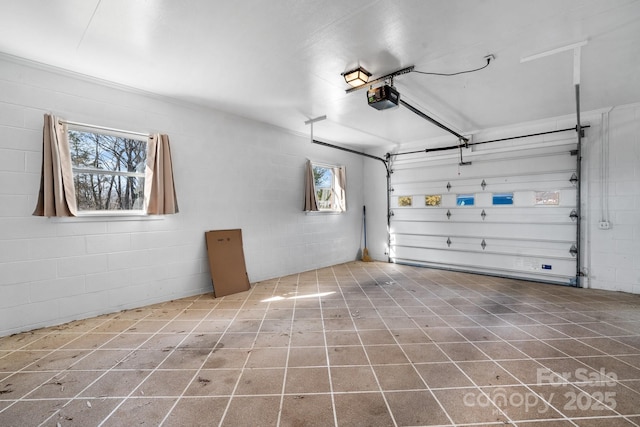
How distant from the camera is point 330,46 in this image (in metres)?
2.70

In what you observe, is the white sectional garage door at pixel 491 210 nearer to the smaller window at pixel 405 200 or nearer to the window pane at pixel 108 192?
the smaller window at pixel 405 200

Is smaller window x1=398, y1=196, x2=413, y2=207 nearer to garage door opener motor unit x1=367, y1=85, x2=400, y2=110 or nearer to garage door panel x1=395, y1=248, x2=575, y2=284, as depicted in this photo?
garage door panel x1=395, y1=248, x2=575, y2=284

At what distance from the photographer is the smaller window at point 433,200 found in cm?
619

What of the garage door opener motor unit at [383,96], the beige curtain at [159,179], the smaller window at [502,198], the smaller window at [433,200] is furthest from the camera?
the smaller window at [433,200]

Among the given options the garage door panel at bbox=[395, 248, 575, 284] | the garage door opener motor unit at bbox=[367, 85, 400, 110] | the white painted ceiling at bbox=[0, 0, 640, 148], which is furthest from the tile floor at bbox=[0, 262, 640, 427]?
the white painted ceiling at bbox=[0, 0, 640, 148]

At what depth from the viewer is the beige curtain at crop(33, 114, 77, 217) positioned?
116 inches

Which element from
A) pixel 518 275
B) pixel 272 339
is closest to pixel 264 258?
pixel 272 339

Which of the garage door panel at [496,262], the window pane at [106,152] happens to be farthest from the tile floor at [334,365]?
the window pane at [106,152]

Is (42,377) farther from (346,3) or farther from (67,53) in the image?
(346,3)

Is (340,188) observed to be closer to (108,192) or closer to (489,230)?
(489,230)

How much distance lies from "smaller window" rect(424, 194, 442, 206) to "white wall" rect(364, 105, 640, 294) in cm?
228

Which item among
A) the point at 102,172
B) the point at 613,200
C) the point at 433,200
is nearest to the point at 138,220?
the point at 102,172

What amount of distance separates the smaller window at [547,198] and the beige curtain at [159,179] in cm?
634

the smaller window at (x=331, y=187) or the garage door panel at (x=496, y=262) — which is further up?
the smaller window at (x=331, y=187)
